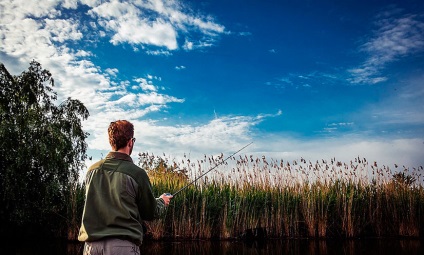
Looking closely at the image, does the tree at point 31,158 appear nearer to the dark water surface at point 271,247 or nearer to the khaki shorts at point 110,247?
the dark water surface at point 271,247

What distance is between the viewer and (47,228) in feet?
46.6

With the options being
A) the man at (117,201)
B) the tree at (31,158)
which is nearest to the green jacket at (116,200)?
the man at (117,201)

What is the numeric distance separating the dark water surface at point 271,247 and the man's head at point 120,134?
7.55 metres

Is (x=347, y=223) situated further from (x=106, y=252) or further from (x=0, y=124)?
(x=0, y=124)

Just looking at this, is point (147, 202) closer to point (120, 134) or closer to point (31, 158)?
point (120, 134)

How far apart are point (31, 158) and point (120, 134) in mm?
14092

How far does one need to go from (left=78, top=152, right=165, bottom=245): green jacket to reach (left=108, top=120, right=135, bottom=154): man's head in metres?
0.07

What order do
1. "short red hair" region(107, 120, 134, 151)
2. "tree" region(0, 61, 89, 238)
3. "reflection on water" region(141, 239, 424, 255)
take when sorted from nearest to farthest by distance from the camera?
"short red hair" region(107, 120, 134, 151) < "reflection on water" region(141, 239, 424, 255) < "tree" region(0, 61, 89, 238)

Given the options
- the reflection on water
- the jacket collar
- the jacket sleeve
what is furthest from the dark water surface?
the jacket collar

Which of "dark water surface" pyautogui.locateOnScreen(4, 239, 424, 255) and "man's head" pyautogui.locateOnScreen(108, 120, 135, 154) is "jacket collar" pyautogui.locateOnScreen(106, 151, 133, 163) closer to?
"man's head" pyautogui.locateOnScreen(108, 120, 135, 154)

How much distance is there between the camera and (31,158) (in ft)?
50.7

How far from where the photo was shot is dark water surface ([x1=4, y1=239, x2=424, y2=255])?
10234 millimetres

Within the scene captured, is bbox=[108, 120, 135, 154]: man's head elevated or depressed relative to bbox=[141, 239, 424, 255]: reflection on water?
elevated

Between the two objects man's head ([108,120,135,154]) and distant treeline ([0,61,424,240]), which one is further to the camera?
distant treeline ([0,61,424,240])
